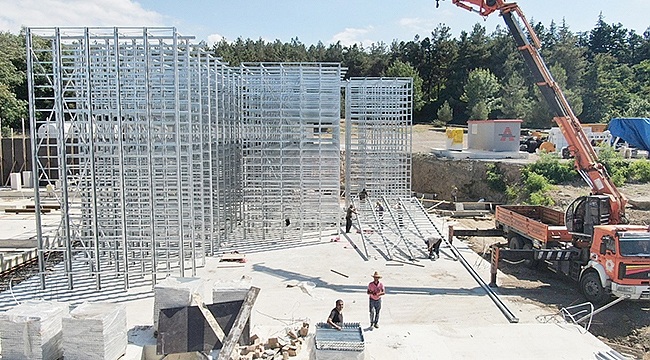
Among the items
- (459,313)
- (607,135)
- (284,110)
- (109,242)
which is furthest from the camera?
(607,135)

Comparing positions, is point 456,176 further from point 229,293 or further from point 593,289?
point 229,293

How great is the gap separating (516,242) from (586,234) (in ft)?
9.33

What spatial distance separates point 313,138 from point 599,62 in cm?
4644

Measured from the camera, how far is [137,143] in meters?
12.1

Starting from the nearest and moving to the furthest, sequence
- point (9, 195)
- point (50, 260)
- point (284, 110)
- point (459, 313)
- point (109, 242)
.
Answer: point (459, 313), point (109, 242), point (50, 260), point (284, 110), point (9, 195)

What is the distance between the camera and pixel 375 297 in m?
9.47

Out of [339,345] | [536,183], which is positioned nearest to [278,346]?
[339,345]

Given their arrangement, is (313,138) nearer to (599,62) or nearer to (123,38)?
(123,38)

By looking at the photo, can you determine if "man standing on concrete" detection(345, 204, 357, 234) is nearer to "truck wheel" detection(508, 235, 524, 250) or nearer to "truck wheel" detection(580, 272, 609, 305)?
"truck wheel" detection(508, 235, 524, 250)

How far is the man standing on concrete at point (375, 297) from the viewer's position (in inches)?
372

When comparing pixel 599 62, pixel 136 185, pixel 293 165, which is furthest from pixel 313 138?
pixel 599 62

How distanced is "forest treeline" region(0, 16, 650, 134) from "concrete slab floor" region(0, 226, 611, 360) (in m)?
31.7

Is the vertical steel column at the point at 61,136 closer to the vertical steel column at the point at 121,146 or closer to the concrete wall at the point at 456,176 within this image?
the vertical steel column at the point at 121,146

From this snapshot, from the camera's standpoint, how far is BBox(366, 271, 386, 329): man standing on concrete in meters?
9.44
